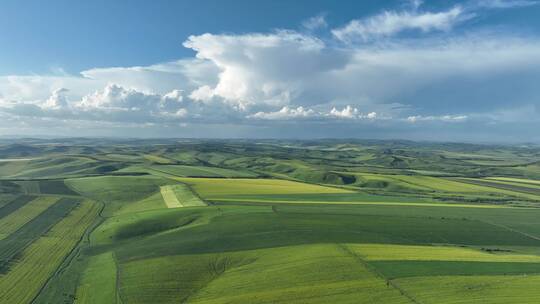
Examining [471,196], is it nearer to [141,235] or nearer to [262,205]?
[262,205]

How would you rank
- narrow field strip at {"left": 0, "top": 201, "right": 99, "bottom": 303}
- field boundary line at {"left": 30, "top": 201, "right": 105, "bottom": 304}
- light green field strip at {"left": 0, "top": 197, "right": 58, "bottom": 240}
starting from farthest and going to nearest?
light green field strip at {"left": 0, "top": 197, "right": 58, "bottom": 240} → field boundary line at {"left": 30, "top": 201, "right": 105, "bottom": 304} → narrow field strip at {"left": 0, "top": 201, "right": 99, "bottom": 303}

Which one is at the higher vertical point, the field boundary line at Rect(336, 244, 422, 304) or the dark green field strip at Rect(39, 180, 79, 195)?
the field boundary line at Rect(336, 244, 422, 304)

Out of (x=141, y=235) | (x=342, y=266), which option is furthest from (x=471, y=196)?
(x=141, y=235)

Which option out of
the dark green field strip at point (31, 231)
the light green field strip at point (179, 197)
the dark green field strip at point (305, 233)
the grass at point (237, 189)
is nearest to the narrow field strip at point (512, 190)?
the grass at point (237, 189)

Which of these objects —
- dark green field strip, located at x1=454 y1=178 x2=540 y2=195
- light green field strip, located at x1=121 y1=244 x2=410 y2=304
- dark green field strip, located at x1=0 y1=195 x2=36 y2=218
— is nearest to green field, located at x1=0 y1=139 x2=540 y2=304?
light green field strip, located at x1=121 y1=244 x2=410 y2=304

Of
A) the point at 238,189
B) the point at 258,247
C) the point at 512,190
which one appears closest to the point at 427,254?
the point at 258,247

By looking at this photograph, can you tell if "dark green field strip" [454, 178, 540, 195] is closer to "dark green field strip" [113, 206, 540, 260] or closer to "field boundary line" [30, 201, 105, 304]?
"dark green field strip" [113, 206, 540, 260]
